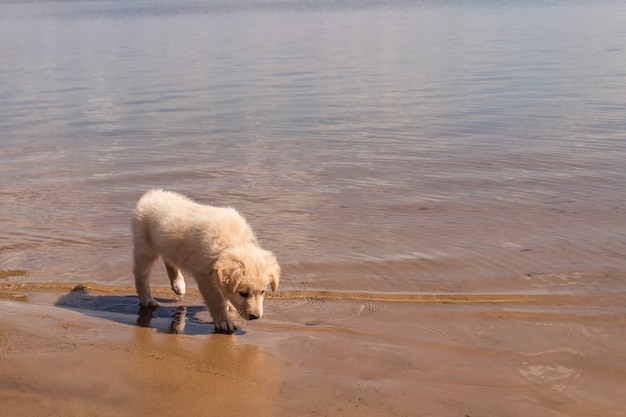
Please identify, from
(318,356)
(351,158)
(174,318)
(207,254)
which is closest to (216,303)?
(207,254)

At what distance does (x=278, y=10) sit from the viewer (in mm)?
52406

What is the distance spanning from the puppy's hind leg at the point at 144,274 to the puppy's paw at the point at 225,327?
879 millimetres

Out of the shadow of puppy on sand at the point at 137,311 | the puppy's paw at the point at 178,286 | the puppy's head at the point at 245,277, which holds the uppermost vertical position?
the puppy's head at the point at 245,277

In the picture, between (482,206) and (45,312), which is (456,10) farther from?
(45,312)

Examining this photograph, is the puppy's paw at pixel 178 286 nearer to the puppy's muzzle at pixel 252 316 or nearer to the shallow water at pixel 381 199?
the shallow water at pixel 381 199

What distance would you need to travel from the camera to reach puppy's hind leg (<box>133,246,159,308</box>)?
22.2 feet

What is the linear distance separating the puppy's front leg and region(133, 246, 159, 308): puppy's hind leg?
2.47ft

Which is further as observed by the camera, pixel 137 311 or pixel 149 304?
pixel 149 304

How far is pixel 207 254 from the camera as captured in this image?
244 inches

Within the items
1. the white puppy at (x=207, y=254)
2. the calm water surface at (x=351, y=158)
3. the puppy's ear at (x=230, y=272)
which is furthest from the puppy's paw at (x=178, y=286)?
the puppy's ear at (x=230, y=272)

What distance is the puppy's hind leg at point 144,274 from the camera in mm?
6773

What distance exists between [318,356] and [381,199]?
451 cm

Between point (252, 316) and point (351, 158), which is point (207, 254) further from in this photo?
point (351, 158)

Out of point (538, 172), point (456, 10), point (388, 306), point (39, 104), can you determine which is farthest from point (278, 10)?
point (388, 306)
